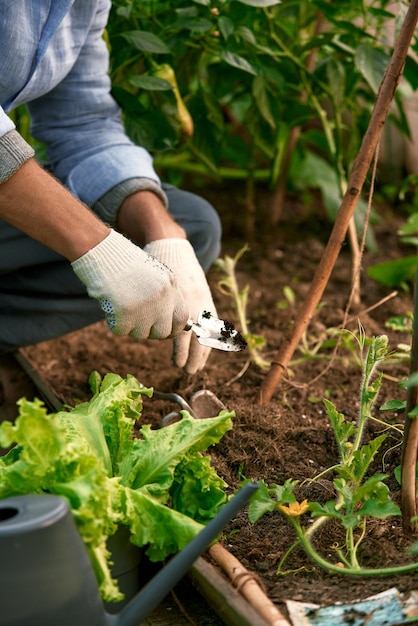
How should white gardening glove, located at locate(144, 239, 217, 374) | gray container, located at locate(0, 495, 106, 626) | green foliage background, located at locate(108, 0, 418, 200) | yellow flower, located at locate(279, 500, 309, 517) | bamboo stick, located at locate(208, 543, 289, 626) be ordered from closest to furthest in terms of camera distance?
gray container, located at locate(0, 495, 106, 626) < bamboo stick, located at locate(208, 543, 289, 626) < yellow flower, located at locate(279, 500, 309, 517) < white gardening glove, located at locate(144, 239, 217, 374) < green foliage background, located at locate(108, 0, 418, 200)

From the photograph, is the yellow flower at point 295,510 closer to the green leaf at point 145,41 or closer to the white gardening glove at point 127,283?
the white gardening glove at point 127,283

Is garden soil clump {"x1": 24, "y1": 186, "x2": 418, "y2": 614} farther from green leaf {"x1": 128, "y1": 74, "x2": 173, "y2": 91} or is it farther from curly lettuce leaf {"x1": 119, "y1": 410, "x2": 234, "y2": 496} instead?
green leaf {"x1": 128, "y1": 74, "x2": 173, "y2": 91}

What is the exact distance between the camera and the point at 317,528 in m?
1.41

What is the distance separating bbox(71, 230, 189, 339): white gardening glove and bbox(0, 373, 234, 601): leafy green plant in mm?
178

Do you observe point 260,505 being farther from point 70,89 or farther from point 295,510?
point 70,89

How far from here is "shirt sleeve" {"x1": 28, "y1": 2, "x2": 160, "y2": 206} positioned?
1992 millimetres

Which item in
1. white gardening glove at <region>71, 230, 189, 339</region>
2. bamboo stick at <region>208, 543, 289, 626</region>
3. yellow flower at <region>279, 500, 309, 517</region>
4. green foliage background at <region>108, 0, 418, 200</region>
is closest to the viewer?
bamboo stick at <region>208, 543, 289, 626</region>

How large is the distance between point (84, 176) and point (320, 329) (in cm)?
77

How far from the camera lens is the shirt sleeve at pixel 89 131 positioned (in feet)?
6.54

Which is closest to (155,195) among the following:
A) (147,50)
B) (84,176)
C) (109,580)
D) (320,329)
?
(84,176)

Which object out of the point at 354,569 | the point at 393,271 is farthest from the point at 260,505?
the point at 393,271

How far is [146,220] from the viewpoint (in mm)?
1918

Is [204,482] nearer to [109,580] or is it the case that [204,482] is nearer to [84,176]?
[109,580]

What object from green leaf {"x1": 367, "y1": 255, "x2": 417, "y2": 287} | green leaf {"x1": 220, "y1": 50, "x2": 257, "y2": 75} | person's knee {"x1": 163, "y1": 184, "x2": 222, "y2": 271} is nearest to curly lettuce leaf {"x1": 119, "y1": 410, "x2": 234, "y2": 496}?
person's knee {"x1": 163, "y1": 184, "x2": 222, "y2": 271}
